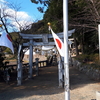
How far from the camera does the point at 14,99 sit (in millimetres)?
5316

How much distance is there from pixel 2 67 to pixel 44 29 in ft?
18.4

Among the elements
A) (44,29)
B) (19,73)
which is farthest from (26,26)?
(19,73)

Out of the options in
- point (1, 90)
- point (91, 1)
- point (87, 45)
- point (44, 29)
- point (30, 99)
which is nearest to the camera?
point (30, 99)

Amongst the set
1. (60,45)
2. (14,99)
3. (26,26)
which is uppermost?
(26,26)

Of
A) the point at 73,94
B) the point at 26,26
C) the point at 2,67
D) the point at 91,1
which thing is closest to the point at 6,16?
the point at 26,26

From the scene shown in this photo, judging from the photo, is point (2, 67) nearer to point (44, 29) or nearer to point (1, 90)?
point (1, 90)

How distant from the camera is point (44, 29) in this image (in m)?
13.0

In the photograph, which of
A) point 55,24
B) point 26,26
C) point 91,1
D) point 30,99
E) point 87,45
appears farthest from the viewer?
point 87,45

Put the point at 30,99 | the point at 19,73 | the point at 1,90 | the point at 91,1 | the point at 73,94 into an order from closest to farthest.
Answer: the point at 30,99 < the point at 73,94 < the point at 1,90 < the point at 19,73 < the point at 91,1

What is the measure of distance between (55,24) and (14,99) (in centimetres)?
718

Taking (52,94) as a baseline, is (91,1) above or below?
above

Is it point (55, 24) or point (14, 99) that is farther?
point (55, 24)

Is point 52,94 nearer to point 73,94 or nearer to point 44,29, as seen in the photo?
point 73,94

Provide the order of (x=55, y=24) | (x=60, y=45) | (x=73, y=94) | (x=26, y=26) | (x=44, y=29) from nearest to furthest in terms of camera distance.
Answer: (x=60, y=45)
(x=73, y=94)
(x=26, y=26)
(x=55, y=24)
(x=44, y=29)
